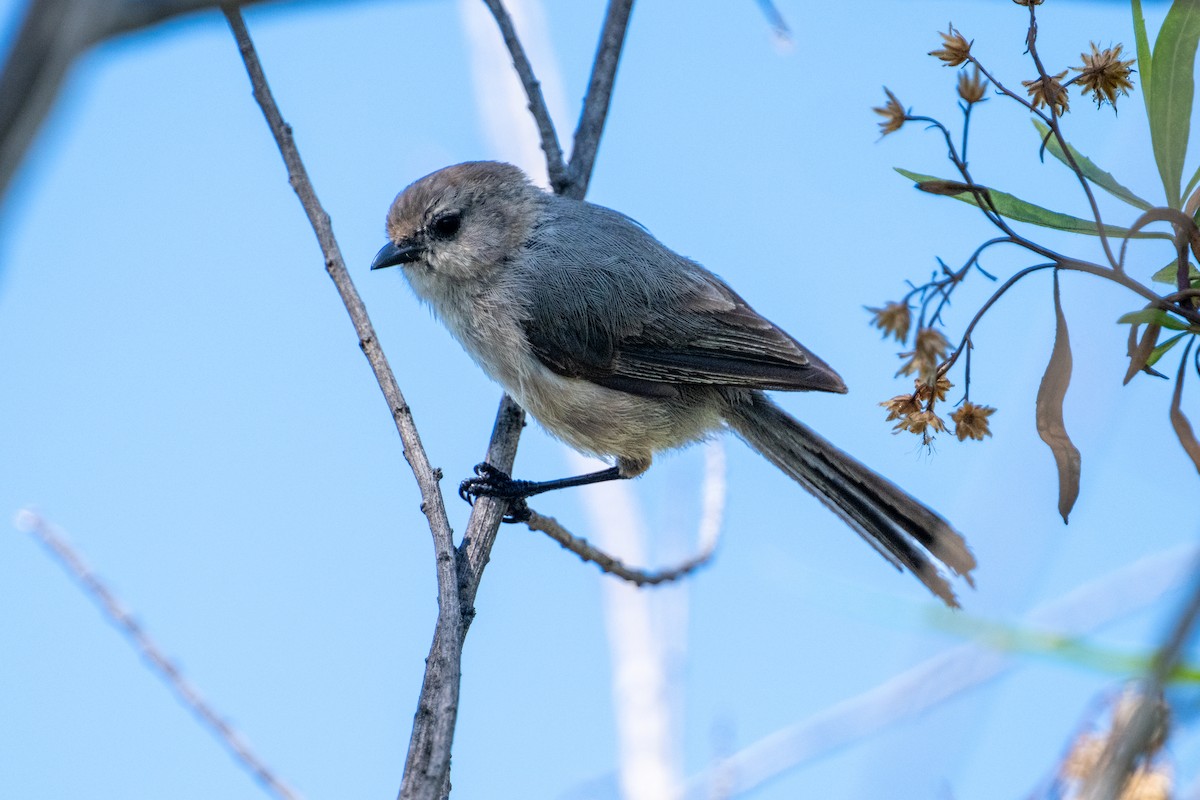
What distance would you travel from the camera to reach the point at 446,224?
144 inches

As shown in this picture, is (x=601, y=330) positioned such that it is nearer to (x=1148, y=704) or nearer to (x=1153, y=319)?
(x=1153, y=319)

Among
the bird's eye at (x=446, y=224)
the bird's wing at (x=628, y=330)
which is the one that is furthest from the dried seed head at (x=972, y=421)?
the bird's eye at (x=446, y=224)

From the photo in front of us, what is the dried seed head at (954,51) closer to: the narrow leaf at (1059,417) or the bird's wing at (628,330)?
the narrow leaf at (1059,417)

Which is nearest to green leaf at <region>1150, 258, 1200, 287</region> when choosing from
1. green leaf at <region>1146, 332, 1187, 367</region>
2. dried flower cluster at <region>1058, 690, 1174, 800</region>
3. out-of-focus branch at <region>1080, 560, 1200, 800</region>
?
green leaf at <region>1146, 332, 1187, 367</region>

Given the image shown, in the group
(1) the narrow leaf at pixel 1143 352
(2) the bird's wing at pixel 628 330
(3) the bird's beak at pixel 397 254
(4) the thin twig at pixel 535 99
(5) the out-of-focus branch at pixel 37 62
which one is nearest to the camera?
(5) the out-of-focus branch at pixel 37 62

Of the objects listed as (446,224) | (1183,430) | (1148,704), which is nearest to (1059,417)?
(1183,430)

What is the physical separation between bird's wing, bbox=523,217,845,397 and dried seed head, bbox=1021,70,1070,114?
1735 mm

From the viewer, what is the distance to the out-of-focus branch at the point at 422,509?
171 centimetres

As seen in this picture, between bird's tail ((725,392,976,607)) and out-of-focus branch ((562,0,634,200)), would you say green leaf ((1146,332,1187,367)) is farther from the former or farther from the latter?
out-of-focus branch ((562,0,634,200))

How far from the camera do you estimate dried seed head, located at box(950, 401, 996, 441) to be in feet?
5.93

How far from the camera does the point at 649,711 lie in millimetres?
3020

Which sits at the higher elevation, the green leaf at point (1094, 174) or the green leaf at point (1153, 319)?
the green leaf at point (1094, 174)

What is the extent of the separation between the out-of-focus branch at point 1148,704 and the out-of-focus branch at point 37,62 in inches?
28.0

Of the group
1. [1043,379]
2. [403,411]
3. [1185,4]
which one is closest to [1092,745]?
[1043,379]
